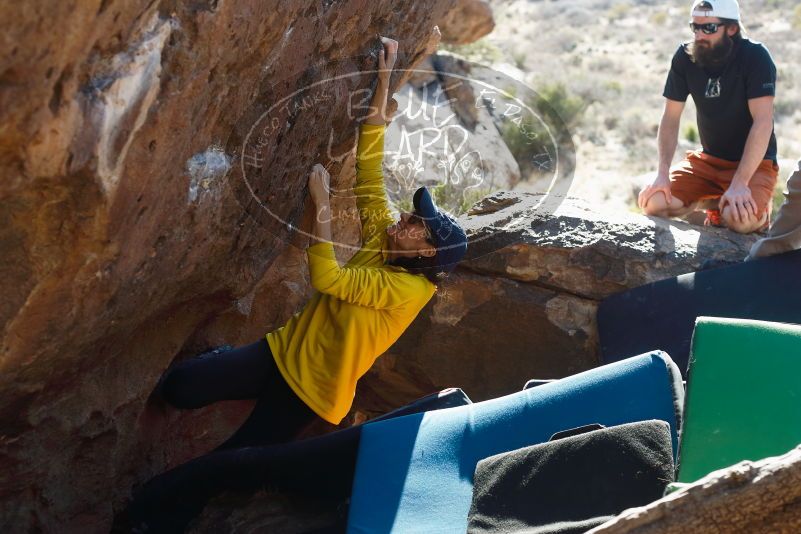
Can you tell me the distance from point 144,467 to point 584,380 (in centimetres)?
192

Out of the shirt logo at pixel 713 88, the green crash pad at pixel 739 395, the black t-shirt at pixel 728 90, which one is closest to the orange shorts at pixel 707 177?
the black t-shirt at pixel 728 90

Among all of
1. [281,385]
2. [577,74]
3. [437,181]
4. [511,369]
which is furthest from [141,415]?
[577,74]

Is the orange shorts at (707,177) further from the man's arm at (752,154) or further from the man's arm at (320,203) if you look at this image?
the man's arm at (320,203)

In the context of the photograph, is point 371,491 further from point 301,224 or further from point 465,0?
point 465,0

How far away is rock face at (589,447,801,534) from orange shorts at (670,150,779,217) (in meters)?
3.68

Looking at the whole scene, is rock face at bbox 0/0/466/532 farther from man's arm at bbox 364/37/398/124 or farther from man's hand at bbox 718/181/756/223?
man's hand at bbox 718/181/756/223

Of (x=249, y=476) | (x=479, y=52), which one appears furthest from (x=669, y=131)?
(x=479, y=52)

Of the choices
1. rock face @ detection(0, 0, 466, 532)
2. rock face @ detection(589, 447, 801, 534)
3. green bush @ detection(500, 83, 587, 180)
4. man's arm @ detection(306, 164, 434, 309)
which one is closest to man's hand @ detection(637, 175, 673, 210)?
green bush @ detection(500, 83, 587, 180)

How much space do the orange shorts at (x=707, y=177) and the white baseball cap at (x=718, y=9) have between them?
0.84 metres

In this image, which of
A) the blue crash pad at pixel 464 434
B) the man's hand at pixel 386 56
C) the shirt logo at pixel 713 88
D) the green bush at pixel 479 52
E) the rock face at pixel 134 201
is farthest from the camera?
the green bush at pixel 479 52

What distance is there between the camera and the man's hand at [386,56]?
14.2ft

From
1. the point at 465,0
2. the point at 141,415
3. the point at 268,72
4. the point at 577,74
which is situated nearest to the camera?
the point at 268,72

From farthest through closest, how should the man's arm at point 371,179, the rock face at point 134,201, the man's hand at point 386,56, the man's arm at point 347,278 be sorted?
the man's hand at point 386,56 → the man's arm at point 371,179 → the man's arm at point 347,278 → the rock face at point 134,201

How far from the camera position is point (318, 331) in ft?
13.2
